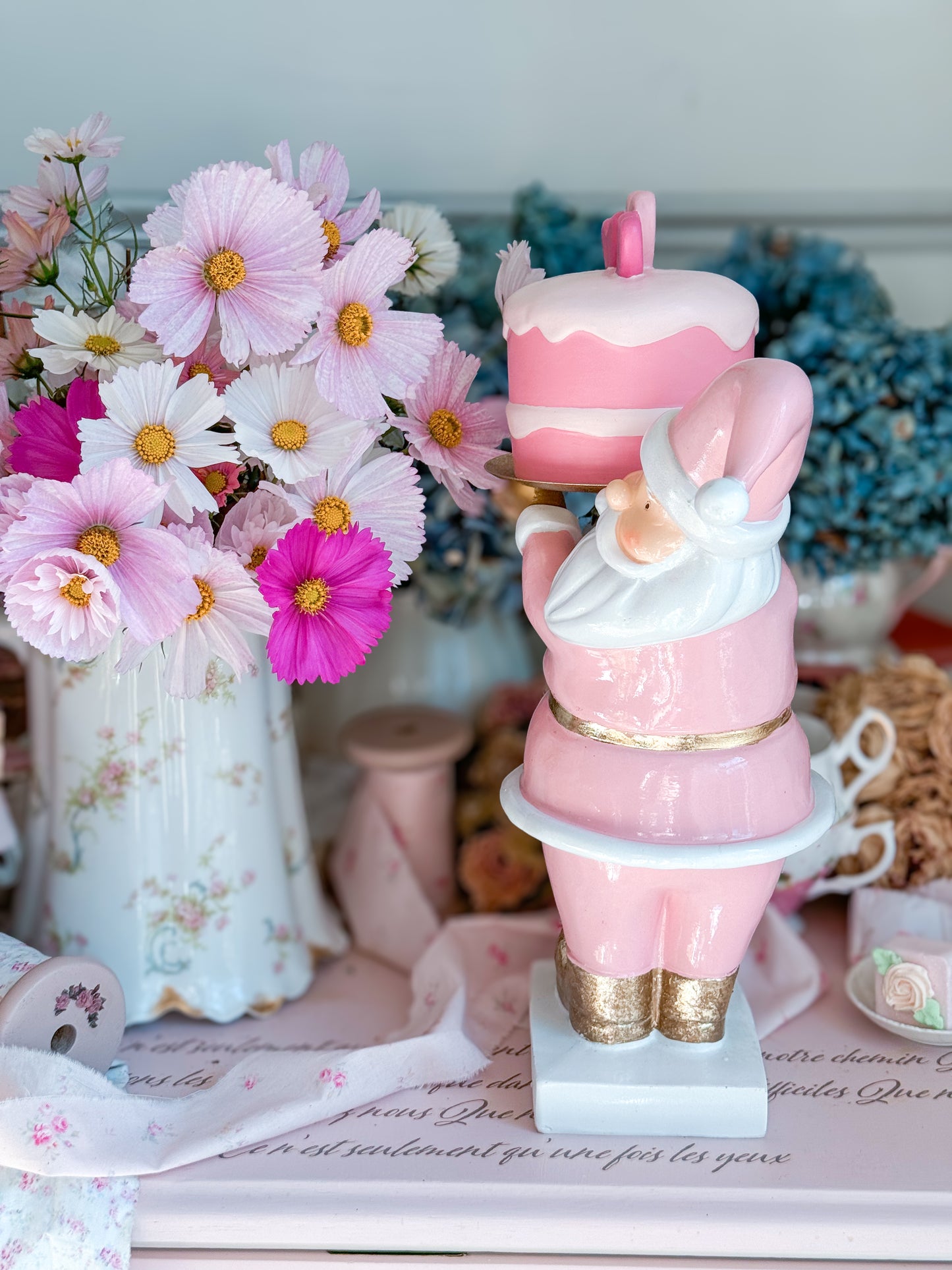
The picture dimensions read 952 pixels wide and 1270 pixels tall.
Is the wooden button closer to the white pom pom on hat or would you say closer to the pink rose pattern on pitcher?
the pink rose pattern on pitcher

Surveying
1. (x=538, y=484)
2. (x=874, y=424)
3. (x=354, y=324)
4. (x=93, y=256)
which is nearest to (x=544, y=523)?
(x=538, y=484)

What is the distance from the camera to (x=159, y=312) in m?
0.46

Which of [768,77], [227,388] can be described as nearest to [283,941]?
[227,388]

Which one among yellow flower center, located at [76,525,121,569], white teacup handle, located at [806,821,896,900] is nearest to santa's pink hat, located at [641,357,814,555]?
yellow flower center, located at [76,525,121,569]

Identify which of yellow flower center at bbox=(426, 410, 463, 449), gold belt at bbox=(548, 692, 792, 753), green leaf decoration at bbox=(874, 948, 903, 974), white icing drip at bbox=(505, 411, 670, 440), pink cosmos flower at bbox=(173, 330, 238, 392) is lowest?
green leaf decoration at bbox=(874, 948, 903, 974)

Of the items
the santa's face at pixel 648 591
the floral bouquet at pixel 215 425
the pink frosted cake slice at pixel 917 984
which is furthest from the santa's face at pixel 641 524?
the pink frosted cake slice at pixel 917 984

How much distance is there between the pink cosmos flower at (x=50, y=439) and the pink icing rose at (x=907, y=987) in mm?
499

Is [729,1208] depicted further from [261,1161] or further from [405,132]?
[405,132]

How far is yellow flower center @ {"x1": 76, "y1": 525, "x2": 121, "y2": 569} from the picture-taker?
445 mm

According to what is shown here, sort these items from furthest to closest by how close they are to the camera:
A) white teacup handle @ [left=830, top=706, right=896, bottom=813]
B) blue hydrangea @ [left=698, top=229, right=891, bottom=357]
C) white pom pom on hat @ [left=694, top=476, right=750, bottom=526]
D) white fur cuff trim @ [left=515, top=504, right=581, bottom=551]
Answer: blue hydrangea @ [left=698, top=229, right=891, bottom=357] < white teacup handle @ [left=830, top=706, right=896, bottom=813] < white fur cuff trim @ [left=515, top=504, right=581, bottom=551] < white pom pom on hat @ [left=694, top=476, right=750, bottom=526]

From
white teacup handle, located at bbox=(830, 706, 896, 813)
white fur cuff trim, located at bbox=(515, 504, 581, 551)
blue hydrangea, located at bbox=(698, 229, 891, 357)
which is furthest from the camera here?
blue hydrangea, located at bbox=(698, 229, 891, 357)

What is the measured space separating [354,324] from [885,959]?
1.47 feet

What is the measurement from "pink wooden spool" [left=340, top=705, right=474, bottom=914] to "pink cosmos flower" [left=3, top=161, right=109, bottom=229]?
38cm

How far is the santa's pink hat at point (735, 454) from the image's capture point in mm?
430
